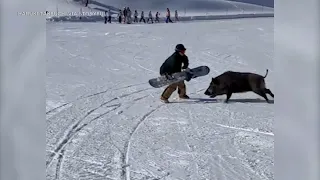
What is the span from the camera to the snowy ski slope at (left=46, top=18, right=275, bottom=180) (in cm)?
266

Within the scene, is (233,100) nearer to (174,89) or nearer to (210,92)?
(210,92)

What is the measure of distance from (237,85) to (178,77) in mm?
459

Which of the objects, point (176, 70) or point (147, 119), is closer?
point (147, 119)

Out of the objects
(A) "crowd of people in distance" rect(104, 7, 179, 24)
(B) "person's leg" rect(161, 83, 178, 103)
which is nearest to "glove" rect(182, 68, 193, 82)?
(B) "person's leg" rect(161, 83, 178, 103)

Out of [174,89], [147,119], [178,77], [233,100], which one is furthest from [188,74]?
[147,119]

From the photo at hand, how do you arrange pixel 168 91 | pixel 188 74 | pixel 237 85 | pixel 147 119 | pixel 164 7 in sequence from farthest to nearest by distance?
1. pixel 164 7
2. pixel 188 74
3. pixel 168 91
4. pixel 237 85
5. pixel 147 119

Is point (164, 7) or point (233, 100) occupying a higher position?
point (164, 7)

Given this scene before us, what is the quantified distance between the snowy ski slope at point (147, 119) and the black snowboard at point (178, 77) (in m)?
0.06

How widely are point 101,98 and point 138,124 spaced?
0.59 m

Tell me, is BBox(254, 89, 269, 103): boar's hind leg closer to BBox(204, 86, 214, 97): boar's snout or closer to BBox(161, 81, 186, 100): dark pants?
BBox(204, 86, 214, 97): boar's snout

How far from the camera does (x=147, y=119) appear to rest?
3.25m
